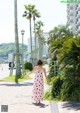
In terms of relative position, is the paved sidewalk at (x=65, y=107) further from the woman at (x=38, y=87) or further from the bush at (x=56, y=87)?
the bush at (x=56, y=87)

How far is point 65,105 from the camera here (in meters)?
13.4

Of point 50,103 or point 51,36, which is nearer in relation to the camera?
point 50,103

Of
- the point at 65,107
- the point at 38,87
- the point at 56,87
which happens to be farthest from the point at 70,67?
the point at 65,107

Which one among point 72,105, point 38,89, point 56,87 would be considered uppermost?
point 38,89

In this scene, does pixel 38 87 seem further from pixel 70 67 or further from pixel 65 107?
pixel 70 67

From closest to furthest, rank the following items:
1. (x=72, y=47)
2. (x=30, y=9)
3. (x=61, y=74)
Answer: (x=72, y=47) < (x=61, y=74) < (x=30, y=9)

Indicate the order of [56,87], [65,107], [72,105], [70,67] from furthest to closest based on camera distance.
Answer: [56,87]
[70,67]
[72,105]
[65,107]

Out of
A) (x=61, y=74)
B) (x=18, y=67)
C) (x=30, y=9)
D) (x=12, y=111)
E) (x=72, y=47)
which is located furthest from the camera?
(x=30, y=9)

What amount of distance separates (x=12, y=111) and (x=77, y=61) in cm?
407

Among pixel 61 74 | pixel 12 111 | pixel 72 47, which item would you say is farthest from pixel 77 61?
pixel 12 111

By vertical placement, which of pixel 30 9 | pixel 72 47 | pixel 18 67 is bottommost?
pixel 18 67

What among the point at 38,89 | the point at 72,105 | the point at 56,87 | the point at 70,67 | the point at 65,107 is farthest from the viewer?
the point at 56,87

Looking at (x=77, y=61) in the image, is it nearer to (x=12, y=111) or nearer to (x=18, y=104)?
(x=18, y=104)

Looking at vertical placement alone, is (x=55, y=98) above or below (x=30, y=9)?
below
